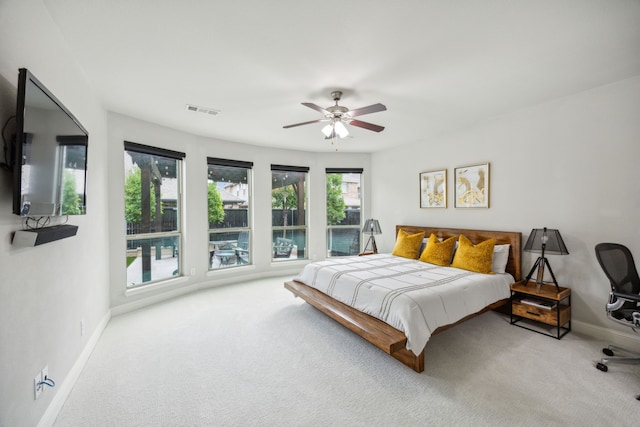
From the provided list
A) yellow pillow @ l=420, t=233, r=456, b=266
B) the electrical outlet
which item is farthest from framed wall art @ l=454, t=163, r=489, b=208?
the electrical outlet

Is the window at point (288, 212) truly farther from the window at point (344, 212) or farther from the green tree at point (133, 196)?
the green tree at point (133, 196)

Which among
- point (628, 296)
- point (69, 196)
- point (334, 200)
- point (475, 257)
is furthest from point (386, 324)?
point (334, 200)

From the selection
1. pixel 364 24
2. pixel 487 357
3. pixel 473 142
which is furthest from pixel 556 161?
pixel 364 24

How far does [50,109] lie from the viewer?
1.54m

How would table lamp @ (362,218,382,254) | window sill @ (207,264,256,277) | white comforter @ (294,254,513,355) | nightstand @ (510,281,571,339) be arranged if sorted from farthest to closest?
table lamp @ (362,218,382,254)
window sill @ (207,264,256,277)
nightstand @ (510,281,571,339)
white comforter @ (294,254,513,355)

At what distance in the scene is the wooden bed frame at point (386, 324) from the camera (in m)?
2.29

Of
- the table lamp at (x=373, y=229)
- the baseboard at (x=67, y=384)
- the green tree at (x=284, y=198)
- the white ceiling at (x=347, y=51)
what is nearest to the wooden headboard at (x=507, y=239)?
the table lamp at (x=373, y=229)

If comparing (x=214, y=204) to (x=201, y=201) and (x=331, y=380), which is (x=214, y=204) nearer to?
(x=201, y=201)

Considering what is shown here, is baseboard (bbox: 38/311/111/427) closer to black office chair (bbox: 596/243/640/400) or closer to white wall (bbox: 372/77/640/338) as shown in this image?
black office chair (bbox: 596/243/640/400)

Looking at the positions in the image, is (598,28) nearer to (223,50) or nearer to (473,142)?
(473,142)

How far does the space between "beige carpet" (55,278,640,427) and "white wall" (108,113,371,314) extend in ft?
2.91

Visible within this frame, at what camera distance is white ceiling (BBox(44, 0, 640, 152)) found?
68.0 inches

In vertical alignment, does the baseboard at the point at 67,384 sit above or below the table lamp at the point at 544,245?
below

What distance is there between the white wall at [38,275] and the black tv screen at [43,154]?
0.36 feet
